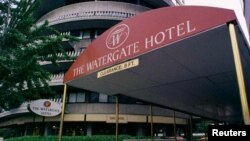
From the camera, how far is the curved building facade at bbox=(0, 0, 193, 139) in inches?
948

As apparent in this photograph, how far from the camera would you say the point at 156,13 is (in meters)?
5.43

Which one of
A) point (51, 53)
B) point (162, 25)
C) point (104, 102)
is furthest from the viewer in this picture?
point (104, 102)

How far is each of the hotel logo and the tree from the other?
700 cm

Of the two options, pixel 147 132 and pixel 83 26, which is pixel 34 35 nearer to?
pixel 83 26

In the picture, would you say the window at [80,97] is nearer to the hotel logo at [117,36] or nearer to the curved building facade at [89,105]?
the curved building facade at [89,105]

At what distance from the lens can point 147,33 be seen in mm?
5371

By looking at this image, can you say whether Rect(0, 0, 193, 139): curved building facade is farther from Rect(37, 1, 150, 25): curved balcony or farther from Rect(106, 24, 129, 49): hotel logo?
Rect(106, 24, 129, 49): hotel logo

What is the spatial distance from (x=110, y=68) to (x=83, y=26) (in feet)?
75.6

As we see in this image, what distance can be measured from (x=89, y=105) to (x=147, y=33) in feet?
65.3

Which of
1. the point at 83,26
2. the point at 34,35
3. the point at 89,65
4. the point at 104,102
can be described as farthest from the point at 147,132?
the point at 89,65

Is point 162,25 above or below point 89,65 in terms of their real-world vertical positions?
above
